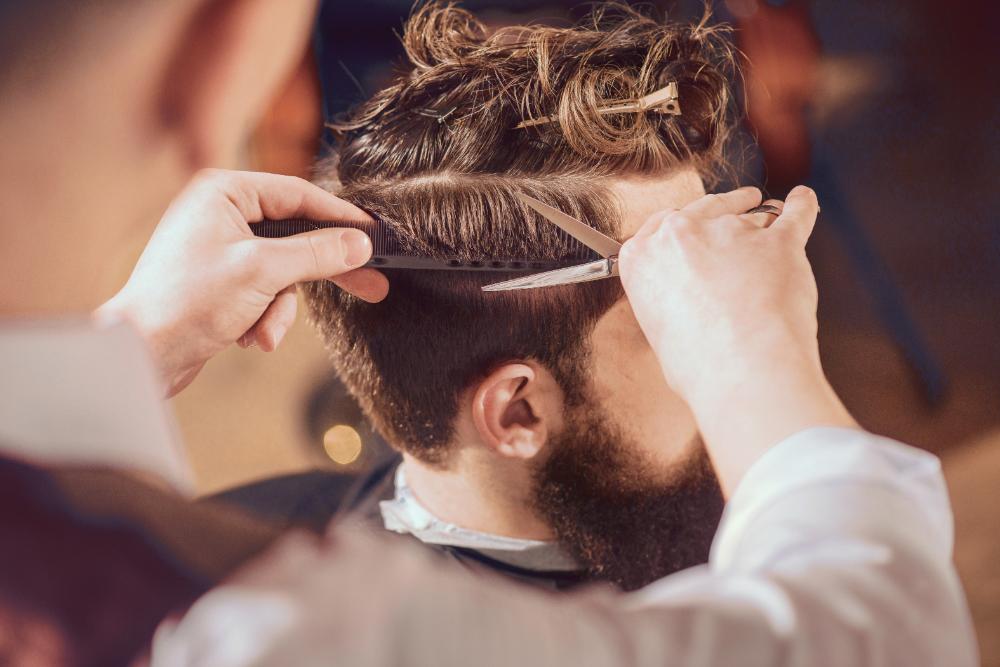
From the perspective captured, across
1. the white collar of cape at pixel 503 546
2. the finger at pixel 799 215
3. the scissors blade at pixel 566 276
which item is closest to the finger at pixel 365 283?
the scissors blade at pixel 566 276

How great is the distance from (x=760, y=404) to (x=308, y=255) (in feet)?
1.68

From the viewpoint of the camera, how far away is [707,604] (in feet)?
1.39

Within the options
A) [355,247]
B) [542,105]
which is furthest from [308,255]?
[542,105]

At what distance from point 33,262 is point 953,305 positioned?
1.26 m

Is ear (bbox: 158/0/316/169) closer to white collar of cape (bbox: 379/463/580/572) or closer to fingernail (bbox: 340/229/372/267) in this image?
fingernail (bbox: 340/229/372/267)

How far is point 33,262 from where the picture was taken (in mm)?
711

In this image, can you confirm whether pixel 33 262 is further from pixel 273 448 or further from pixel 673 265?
pixel 273 448

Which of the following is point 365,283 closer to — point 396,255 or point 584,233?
point 396,255

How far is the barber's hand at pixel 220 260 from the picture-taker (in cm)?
81

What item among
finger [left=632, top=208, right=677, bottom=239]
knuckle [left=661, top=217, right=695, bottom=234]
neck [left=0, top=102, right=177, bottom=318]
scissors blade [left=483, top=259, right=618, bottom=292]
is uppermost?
neck [left=0, top=102, right=177, bottom=318]

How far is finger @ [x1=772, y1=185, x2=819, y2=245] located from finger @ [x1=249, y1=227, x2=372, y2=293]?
1.51ft

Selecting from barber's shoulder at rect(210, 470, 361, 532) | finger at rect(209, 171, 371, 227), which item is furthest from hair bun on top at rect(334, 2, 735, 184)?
barber's shoulder at rect(210, 470, 361, 532)

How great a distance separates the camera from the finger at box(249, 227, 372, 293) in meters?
0.81

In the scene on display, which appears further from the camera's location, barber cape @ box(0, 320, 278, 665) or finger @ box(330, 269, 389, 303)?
finger @ box(330, 269, 389, 303)
